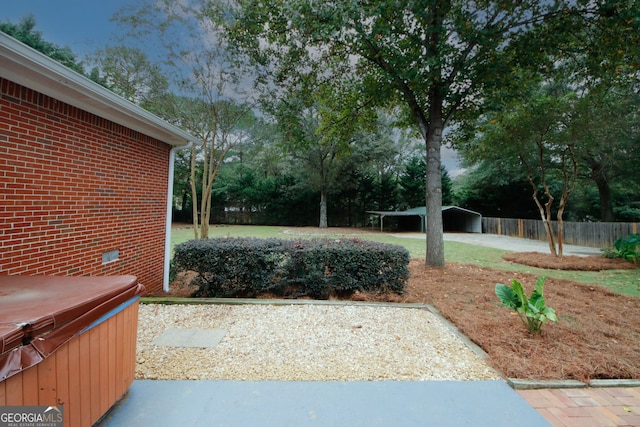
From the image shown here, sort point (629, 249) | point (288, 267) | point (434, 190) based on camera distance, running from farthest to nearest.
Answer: point (629, 249) → point (434, 190) → point (288, 267)

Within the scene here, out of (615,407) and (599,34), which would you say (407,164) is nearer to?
(599,34)

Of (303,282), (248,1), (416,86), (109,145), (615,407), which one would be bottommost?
(615,407)

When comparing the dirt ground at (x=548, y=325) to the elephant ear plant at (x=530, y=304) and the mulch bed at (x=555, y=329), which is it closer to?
the mulch bed at (x=555, y=329)

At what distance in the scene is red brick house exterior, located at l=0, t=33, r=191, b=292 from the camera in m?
2.57

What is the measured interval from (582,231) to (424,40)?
13501 mm

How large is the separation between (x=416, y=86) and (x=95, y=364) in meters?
7.31

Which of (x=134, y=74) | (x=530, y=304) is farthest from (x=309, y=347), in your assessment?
(x=134, y=74)

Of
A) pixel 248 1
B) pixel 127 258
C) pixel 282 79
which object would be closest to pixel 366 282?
pixel 127 258

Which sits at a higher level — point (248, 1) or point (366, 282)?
point (248, 1)

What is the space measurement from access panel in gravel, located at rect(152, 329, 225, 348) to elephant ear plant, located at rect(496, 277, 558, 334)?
3.26 m

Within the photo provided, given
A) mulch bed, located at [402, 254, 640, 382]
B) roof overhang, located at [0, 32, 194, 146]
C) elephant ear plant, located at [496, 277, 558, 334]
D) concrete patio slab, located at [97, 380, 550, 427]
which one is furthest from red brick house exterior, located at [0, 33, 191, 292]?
elephant ear plant, located at [496, 277, 558, 334]

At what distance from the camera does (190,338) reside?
2.96 m

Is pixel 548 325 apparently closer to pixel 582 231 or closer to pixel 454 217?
pixel 582 231

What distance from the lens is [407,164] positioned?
2692cm
